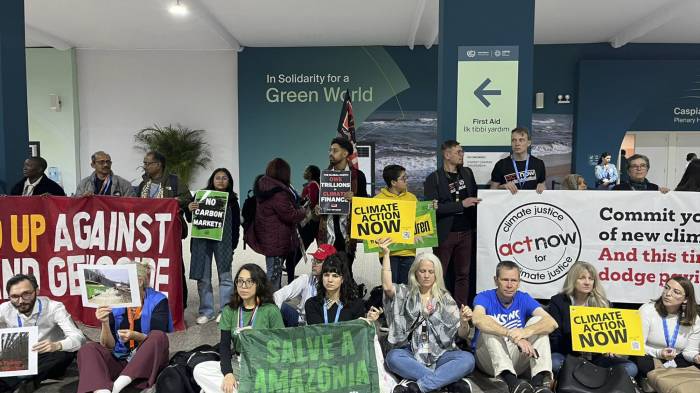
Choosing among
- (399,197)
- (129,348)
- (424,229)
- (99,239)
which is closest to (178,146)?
(99,239)

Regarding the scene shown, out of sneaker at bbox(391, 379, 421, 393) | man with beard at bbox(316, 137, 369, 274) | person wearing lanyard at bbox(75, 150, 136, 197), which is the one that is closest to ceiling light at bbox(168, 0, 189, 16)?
person wearing lanyard at bbox(75, 150, 136, 197)

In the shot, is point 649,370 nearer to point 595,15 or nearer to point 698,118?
point 595,15

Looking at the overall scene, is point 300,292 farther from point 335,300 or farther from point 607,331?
point 607,331

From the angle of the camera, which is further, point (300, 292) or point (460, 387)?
point (300, 292)

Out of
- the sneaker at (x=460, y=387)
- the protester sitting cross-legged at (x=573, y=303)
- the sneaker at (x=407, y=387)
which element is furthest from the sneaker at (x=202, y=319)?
the protester sitting cross-legged at (x=573, y=303)

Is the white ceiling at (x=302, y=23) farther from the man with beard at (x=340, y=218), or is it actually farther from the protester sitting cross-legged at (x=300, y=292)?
the protester sitting cross-legged at (x=300, y=292)

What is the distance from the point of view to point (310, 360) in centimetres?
302

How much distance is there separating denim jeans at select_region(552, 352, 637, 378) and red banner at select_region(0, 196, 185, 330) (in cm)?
312

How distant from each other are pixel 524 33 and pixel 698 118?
10059mm

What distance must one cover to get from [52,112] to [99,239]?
30.6 ft

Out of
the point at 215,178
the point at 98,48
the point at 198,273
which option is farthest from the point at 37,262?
the point at 98,48

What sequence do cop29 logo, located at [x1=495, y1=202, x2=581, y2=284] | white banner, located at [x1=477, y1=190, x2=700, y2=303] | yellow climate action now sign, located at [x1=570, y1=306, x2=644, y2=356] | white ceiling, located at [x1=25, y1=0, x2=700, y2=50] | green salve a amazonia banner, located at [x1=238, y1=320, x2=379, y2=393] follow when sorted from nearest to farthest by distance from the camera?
1. green salve a amazonia banner, located at [x1=238, y1=320, x2=379, y2=393]
2. yellow climate action now sign, located at [x1=570, y1=306, x2=644, y2=356]
3. white banner, located at [x1=477, y1=190, x2=700, y2=303]
4. cop29 logo, located at [x1=495, y1=202, x2=581, y2=284]
5. white ceiling, located at [x1=25, y1=0, x2=700, y2=50]

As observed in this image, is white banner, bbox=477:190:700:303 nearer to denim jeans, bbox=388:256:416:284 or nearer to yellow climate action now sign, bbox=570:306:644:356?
denim jeans, bbox=388:256:416:284

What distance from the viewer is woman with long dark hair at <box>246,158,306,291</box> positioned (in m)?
4.93
